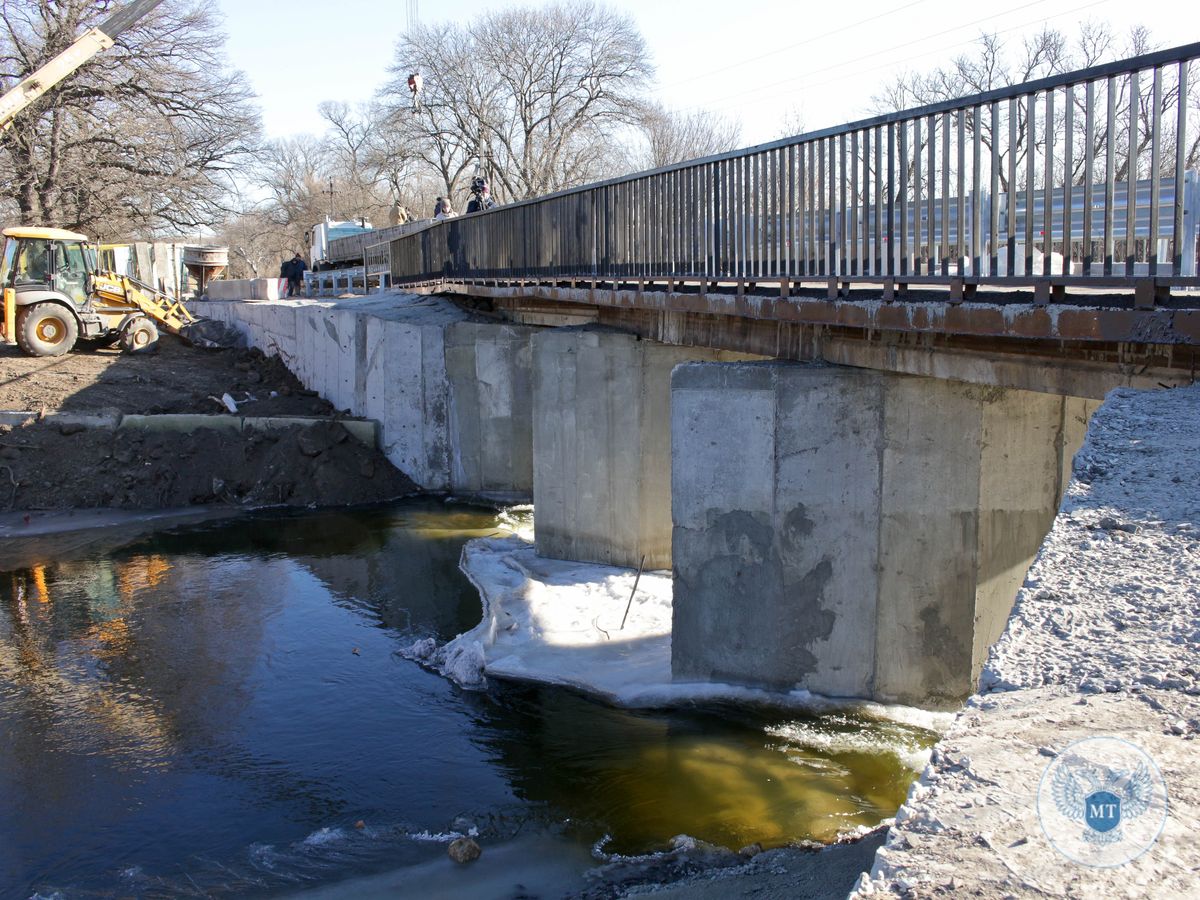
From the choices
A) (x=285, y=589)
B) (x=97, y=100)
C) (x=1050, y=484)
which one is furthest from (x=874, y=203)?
(x=97, y=100)

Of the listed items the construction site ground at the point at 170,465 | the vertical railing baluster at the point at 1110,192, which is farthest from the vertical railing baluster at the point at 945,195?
the construction site ground at the point at 170,465

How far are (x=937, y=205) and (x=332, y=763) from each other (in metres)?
6.50

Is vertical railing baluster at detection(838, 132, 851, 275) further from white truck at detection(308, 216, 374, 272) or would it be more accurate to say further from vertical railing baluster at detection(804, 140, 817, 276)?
white truck at detection(308, 216, 374, 272)

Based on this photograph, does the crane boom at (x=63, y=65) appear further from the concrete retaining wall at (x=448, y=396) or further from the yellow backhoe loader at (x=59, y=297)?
the concrete retaining wall at (x=448, y=396)

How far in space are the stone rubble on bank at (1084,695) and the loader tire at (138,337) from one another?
2808 cm

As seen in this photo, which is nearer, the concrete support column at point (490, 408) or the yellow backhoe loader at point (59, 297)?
the concrete support column at point (490, 408)

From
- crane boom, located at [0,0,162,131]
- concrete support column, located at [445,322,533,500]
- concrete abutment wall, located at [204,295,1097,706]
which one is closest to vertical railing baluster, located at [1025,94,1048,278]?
concrete abutment wall, located at [204,295,1097,706]

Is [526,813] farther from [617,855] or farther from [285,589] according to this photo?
[285,589]

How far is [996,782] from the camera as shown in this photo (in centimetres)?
268

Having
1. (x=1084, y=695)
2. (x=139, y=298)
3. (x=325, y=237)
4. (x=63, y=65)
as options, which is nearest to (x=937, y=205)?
(x=1084, y=695)

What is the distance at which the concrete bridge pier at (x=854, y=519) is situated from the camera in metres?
8.65

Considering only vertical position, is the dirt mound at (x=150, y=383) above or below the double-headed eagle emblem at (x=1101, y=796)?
above

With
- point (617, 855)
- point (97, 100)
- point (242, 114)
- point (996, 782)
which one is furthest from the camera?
point (242, 114)

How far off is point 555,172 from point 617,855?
53352mm
